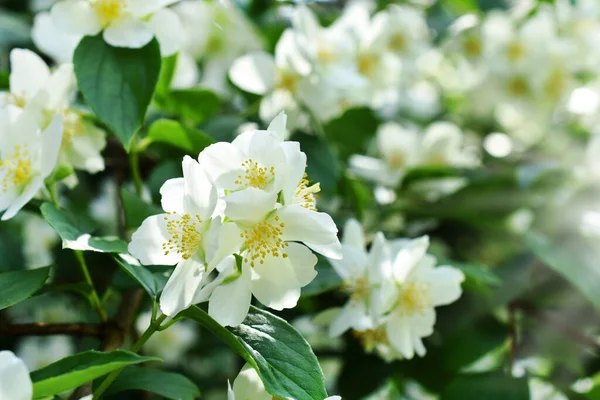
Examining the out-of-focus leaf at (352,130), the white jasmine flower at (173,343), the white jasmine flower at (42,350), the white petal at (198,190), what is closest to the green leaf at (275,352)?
the white petal at (198,190)

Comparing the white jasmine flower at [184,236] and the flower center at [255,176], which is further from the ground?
the flower center at [255,176]

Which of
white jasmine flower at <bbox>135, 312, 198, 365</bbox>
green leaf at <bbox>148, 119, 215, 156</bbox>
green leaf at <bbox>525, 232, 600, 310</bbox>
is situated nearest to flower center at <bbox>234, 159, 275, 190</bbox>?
green leaf at <bbox>148, 119, 215, 156</bbox>

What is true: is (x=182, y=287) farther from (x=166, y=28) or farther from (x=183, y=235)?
(x=166, y=28)

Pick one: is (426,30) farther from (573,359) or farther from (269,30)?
(573,359)

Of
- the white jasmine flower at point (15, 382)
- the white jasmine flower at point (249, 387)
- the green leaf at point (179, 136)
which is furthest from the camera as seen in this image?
the green leaf at point (179, 136)

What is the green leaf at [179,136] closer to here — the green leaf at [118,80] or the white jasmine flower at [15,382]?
the green leaf at [118,80]

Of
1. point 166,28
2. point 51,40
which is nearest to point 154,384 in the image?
point 166,28

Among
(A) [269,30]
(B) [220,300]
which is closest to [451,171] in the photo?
(A) [269,30]
